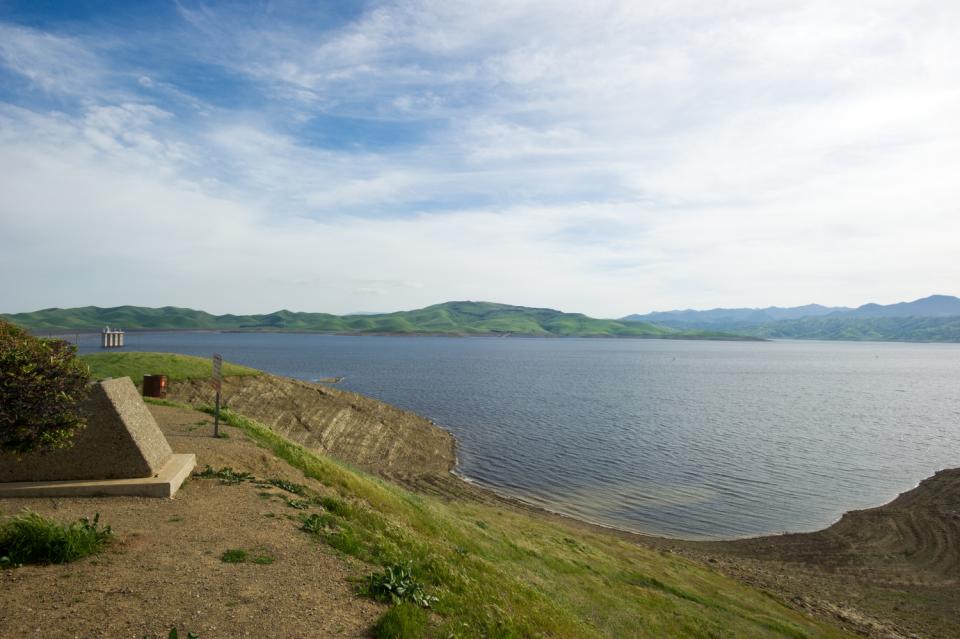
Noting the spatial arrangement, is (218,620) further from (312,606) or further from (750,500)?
(750,500)

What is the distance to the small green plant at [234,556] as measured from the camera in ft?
36.3

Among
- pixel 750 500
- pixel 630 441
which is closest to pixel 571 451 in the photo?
pixel 630 441

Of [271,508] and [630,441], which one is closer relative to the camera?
[271,508]

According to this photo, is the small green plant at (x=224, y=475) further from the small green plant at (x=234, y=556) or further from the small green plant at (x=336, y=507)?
the small green plant at (x=234, y=556)

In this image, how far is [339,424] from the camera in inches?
2063

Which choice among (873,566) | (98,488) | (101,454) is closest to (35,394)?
(101,454)

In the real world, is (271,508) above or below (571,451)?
above

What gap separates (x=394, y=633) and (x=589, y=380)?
118 m

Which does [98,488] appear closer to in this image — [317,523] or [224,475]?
[224,475]

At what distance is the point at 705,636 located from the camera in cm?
1891

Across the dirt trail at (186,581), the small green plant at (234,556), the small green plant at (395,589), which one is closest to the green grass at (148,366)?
the dirt trail at (186,581)

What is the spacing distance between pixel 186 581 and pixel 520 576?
40.3ft

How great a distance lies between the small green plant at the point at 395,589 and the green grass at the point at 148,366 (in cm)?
4368

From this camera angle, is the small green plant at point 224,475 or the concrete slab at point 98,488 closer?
the concrete slab at point 98,488
